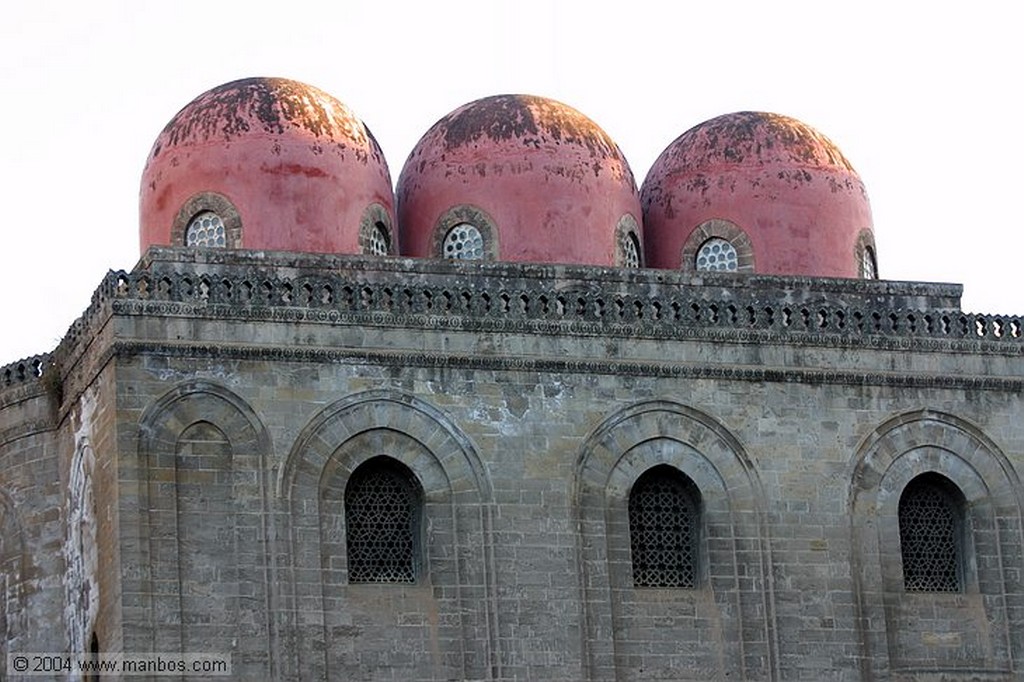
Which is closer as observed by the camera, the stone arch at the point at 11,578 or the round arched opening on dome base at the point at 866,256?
the stone arch at the point at 11,578

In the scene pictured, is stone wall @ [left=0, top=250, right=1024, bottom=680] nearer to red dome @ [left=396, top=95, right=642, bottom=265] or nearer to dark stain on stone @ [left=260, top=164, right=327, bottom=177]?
red dome @ [left=396, top=95, right=642, bottom=265]

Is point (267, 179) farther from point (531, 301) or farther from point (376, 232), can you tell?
point (531, 301)

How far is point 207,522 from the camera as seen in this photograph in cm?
2770

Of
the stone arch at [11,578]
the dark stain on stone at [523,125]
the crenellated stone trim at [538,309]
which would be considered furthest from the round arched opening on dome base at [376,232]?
the stone arch at [11,578]

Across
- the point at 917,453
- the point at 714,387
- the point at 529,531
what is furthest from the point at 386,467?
the point at 917,453

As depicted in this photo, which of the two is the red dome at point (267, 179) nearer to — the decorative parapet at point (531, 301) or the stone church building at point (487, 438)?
the stone church building at point (487, 438)

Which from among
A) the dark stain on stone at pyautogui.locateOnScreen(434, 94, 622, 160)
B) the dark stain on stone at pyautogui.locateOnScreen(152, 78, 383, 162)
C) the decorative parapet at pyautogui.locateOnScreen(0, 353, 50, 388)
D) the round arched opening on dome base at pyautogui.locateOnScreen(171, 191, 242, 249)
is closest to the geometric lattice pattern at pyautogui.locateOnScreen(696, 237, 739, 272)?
the dark stain on stone at pyautogui.locateOnScreen(434, 94, 622, 160)

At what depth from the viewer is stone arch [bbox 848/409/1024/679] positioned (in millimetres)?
29875

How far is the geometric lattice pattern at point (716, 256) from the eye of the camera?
107 feet

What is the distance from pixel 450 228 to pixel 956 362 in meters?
6.00

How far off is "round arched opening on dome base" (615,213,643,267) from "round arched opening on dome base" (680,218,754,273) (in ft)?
1.98

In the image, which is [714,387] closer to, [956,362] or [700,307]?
[700,307]

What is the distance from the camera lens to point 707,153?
3325 centimetres

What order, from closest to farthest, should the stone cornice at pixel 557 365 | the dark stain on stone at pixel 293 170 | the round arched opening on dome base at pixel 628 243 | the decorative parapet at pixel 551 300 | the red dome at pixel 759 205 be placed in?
the stone cornice at pixel 557 365
the decorative parapet at pixel 551 300
the dark stain on stone at pixel 293 170
the round arched opening on dome base at pixel 628 243
the red dome at pixel 759 205
